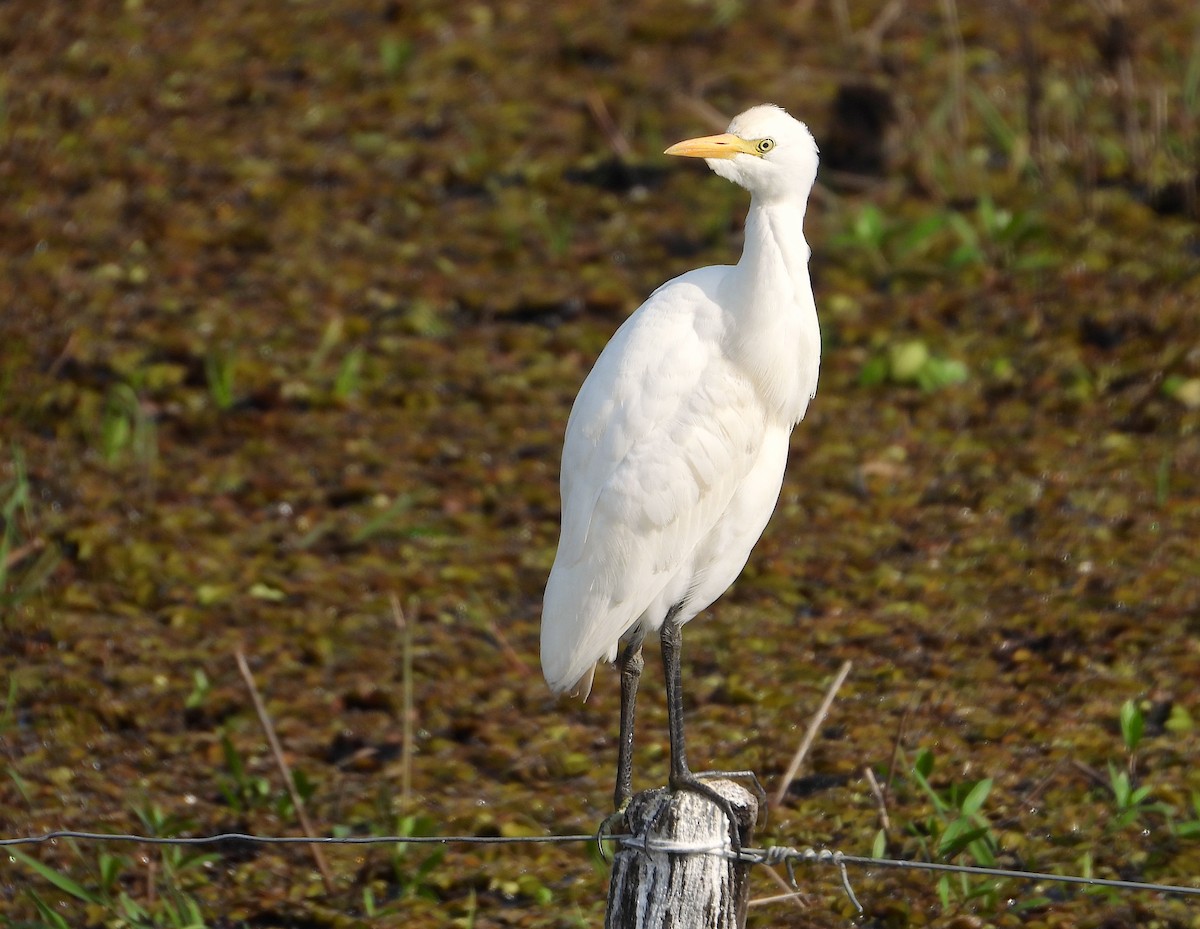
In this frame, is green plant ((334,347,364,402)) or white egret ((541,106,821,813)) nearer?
white egret ((541,106,821,813))

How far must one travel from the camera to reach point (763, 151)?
3.46 meters

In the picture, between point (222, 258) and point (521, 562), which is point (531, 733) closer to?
point (521, 562)

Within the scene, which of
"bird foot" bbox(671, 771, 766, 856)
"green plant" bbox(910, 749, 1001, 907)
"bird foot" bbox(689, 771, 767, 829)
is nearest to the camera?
"bird foot" bbox(671, 771, 766, 856)

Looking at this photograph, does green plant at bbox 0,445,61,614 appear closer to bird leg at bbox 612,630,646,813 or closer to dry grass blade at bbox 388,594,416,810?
dry grass blade at bbox 388,594,416,810

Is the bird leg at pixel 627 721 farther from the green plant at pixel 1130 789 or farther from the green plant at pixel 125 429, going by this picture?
the green plant at pixel 125 429

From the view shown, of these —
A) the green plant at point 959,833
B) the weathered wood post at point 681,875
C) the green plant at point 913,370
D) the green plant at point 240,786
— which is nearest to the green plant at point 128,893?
the green plant at point 240,786

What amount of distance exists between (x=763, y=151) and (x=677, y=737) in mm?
1309

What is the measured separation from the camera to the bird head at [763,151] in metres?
3.43

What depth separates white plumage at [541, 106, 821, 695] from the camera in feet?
11.6

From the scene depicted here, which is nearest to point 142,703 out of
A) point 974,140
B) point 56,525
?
point 56,525

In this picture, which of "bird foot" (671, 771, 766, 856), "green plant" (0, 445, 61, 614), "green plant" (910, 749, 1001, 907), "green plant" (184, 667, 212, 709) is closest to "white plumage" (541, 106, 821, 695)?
"bird foot" (671, 771, 766, 856)

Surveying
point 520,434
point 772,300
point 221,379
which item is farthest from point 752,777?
point 221,379

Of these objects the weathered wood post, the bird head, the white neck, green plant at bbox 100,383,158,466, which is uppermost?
the bird head

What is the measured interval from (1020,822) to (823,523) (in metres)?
1.80
